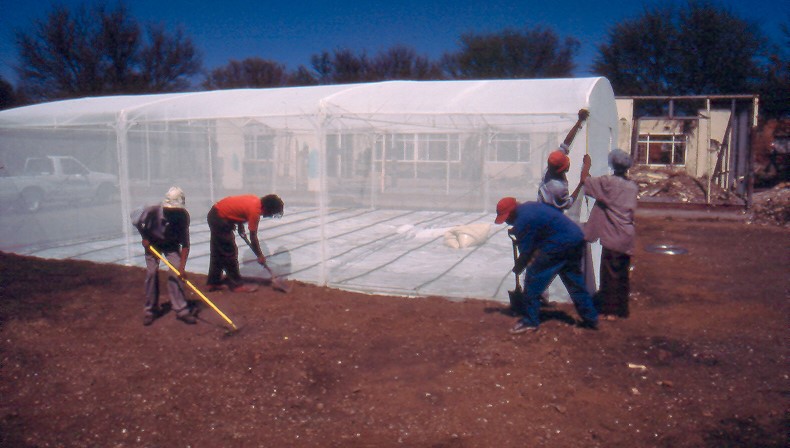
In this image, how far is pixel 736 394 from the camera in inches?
154

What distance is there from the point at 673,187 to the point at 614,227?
12.1 metres

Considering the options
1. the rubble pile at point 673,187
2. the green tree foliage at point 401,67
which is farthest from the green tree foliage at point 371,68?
the rubble pile at point 673,187

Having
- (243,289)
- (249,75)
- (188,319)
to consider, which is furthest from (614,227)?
(249,75)

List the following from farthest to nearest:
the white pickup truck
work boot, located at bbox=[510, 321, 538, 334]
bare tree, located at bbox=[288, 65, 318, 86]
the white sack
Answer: bare tree, located at bbox=[288, 65, 318, 86], the white pickup truck, the white sack, work boot, located at bbox=[510, 321, 538, 334]

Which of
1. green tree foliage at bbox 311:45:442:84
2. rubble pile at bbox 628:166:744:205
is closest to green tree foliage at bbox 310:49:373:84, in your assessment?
green tree foliage at bbox 311:45:442:84

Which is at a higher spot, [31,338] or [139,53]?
[139,53]

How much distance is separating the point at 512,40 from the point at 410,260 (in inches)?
1138

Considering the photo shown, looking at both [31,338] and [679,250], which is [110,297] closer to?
[31,338]

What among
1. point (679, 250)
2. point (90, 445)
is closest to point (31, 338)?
point (90, 445)

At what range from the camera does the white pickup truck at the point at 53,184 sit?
378 inches

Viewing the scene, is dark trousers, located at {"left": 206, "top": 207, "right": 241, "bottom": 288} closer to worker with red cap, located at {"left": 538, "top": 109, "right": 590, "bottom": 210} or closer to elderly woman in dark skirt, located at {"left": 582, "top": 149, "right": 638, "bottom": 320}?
worker with red cap, located at {"left": 538, "top": 109, "right": 590, "bottom": 210}

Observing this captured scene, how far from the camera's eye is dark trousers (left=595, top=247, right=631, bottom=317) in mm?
5395

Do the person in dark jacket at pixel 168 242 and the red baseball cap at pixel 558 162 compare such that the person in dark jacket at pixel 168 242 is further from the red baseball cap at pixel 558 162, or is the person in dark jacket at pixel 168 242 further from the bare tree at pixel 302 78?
the bare tree at pixel 302 78

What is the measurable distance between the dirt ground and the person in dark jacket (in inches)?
6.2
